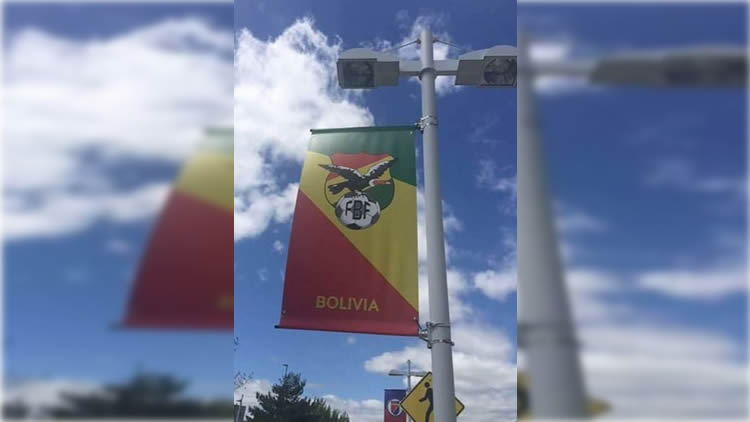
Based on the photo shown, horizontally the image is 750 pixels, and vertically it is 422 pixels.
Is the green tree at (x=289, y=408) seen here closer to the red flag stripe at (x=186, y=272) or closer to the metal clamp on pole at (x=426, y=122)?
the metal clamp on pole at (x=426, y=122)

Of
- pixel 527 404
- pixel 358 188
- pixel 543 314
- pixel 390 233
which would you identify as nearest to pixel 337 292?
pixel 390 233

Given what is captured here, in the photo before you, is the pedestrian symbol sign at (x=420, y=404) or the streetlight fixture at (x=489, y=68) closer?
the streetlight fixture at (x=489, y=68)

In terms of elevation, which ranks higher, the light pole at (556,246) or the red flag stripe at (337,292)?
the red flag stripe at (337,292)

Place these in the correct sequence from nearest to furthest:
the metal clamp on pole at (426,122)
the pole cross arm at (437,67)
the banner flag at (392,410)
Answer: the metal clamp on pole at (426,122) < the pole cross arm at (437,67) < the banner flag at (392,410)

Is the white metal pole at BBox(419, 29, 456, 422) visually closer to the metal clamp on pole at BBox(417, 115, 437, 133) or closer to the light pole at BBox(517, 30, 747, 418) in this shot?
the metal clamp on pole at BBox(417, 115, 437, 133)

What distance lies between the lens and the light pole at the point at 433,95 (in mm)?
4883

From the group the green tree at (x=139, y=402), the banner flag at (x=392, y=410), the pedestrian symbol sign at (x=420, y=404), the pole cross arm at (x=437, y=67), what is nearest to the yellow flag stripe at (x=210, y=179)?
the green tree at (x=139, y=402)

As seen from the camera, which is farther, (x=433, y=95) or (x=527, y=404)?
(x=433, y=95)

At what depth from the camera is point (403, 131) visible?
17.9ft

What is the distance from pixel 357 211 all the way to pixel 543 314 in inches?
144

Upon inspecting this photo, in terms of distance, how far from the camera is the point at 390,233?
4.98 m

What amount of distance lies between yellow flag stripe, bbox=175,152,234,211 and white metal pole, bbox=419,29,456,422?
303cm

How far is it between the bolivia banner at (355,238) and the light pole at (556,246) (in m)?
3.30

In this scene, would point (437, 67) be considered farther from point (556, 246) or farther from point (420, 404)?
point (556, 246)
